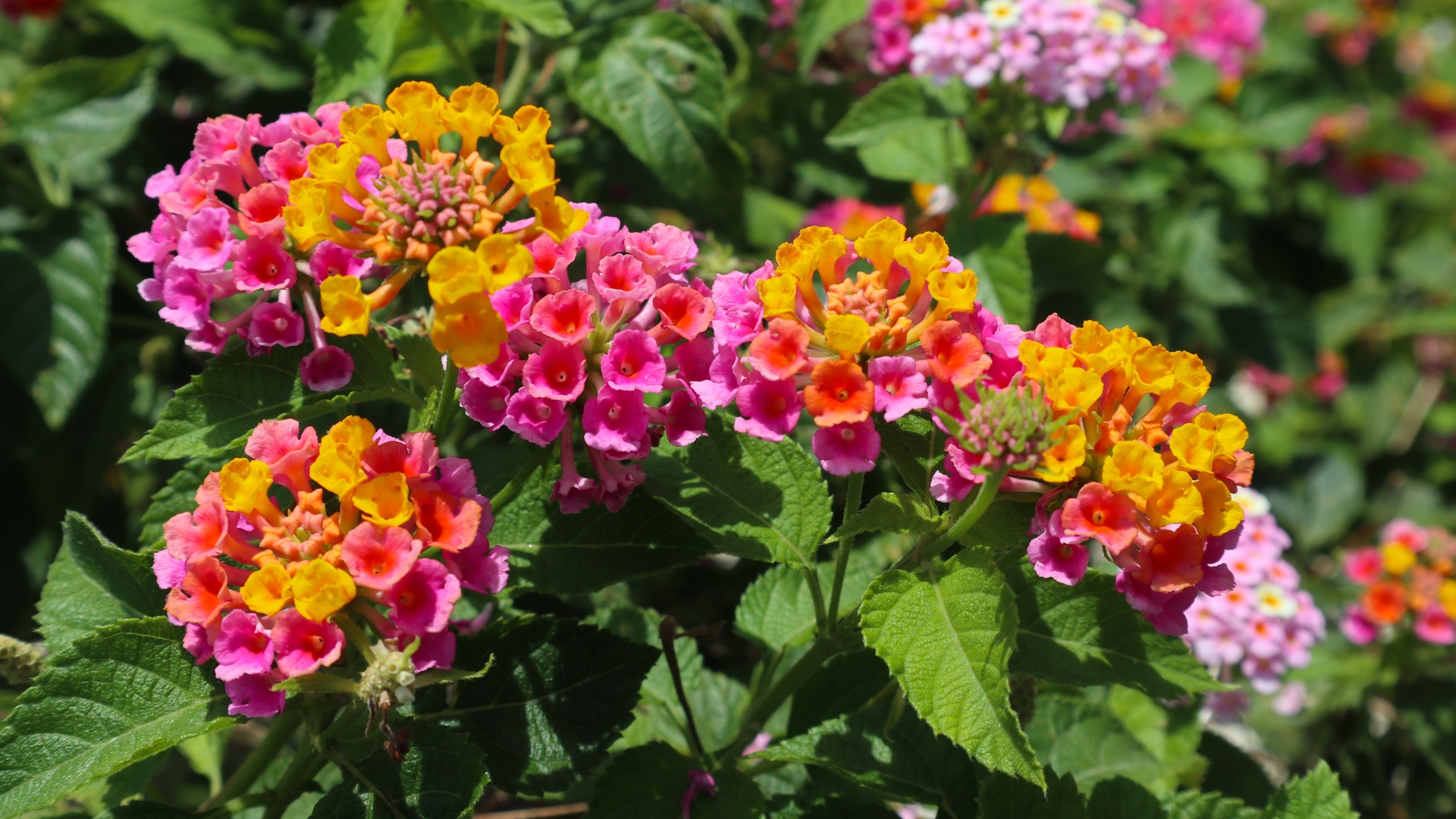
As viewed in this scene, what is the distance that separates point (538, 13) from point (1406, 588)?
7.35 feet

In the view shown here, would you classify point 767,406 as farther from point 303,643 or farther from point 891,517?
point 303,643

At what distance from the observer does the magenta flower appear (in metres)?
1.26

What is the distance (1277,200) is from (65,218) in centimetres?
361

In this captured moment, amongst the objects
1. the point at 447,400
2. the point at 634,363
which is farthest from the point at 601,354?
the point at 447,400

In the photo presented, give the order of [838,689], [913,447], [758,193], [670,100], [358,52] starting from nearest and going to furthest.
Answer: [913,447]
[838,689]
[358,52]
[670,100]
[758,193]

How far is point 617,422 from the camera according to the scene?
1.15 m

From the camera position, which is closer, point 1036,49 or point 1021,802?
point 1021,802

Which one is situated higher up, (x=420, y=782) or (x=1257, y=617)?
(x=420, y=782)

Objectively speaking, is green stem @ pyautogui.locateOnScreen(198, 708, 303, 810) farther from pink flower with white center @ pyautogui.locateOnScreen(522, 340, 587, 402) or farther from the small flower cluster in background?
the small flower cluster in background

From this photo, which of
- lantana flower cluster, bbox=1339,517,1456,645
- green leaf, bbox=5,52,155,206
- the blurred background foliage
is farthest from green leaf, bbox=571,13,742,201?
lantana flower cluster, bbox=1339,517,1456,645

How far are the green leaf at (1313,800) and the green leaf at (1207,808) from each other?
0.03 metres

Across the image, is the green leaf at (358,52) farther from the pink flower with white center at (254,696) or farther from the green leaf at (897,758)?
the green leaf at (897,758)

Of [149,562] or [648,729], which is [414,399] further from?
[648,729]

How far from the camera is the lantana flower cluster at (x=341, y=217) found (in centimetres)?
110
